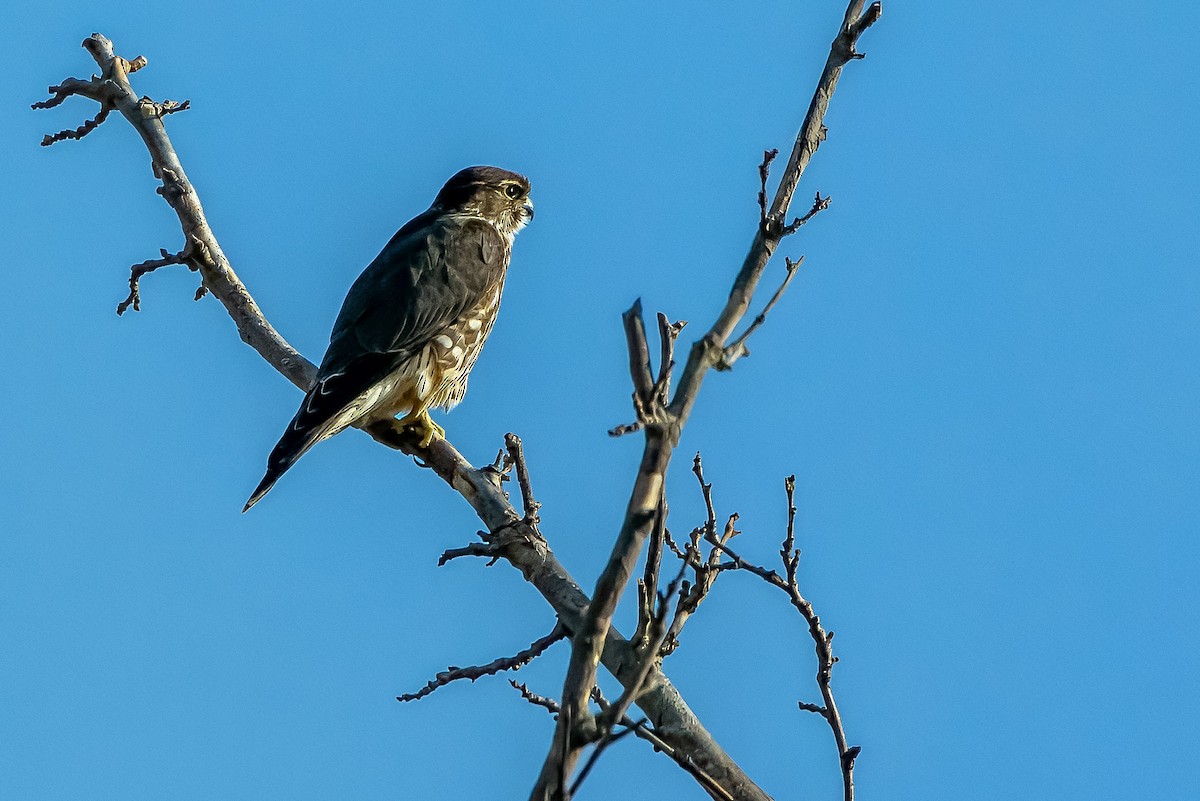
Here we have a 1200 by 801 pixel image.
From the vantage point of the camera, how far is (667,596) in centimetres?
229

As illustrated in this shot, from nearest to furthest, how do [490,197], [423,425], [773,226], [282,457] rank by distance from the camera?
[773,226] < [282,457] < [423,425] < [490,197]

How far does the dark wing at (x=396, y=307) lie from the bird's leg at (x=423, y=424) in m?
0.23

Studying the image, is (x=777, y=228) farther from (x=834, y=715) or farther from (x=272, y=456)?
(x=272, y=456)

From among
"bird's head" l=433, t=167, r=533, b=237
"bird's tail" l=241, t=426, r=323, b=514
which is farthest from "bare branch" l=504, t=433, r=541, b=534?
"bird's head" l=433, t=167, r=533, b=237

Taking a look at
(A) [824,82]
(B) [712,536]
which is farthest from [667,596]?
(A) [824,82]

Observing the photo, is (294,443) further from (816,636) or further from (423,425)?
(816,636)

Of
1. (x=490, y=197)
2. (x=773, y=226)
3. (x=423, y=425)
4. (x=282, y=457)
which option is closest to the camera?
(x=773, y=226)

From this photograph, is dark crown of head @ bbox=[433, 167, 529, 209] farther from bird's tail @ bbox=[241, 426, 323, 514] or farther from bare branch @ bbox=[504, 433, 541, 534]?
bare branch @ bbox=[504, 433, 541, 534]

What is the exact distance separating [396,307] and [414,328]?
0.15 m

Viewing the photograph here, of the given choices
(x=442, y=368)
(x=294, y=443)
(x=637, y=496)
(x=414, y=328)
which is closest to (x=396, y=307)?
(x=414, y=328)

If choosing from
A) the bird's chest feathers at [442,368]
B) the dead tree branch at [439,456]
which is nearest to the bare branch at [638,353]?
the dead tree branch at [439,456]

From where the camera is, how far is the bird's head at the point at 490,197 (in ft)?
22.9

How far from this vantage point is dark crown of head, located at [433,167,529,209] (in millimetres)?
7020

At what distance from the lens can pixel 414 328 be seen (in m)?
5.96
